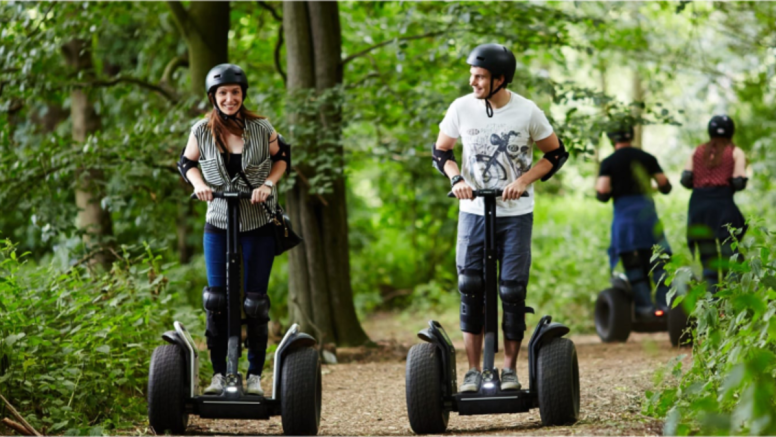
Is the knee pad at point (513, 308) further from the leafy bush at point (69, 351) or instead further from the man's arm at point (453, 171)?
the leafy bush at point (69, 351)

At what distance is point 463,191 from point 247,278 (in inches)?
49.0

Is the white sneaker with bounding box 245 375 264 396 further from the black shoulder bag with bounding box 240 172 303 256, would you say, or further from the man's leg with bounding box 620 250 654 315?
Answer: the man's leg with bounding box 620 250 654 315

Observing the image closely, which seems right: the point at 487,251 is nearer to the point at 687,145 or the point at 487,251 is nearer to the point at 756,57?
the point at 756,57

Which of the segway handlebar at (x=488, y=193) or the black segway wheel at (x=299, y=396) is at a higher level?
the segway handlebar at (x=488, y=193)

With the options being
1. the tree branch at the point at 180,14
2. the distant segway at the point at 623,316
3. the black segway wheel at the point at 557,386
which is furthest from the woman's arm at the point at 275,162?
the distant segway at the point at 623,316

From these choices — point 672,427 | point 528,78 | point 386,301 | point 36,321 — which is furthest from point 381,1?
point 386,301

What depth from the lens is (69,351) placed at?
16.2 ft

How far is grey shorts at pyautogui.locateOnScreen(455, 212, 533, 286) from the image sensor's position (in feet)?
14.4

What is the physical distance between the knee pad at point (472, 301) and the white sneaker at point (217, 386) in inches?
49.8

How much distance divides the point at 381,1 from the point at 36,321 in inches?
185

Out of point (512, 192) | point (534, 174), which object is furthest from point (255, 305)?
point (534, 174)

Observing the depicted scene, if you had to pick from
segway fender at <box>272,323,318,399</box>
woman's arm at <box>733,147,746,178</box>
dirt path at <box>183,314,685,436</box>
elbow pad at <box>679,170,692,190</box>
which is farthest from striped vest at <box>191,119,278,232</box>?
woman's arm at <box>733,147,746,178</box>

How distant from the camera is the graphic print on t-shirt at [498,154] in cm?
442

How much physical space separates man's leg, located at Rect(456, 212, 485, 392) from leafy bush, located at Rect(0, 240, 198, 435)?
6.26 feet
